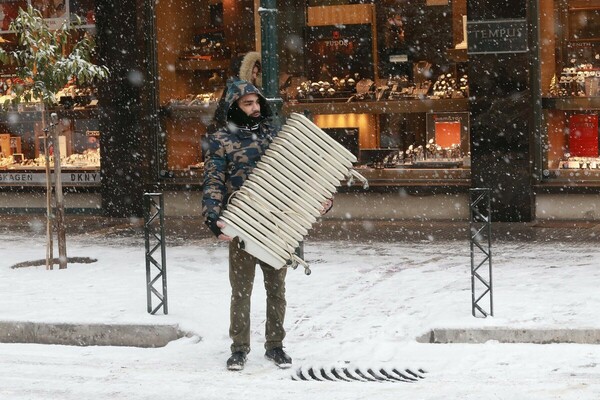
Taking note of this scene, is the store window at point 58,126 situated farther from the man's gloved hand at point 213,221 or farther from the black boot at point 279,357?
the man's gloved hand at point 213,221

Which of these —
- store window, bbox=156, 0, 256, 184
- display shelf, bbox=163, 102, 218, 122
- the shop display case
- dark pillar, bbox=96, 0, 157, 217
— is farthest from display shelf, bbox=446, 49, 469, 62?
the shop display case

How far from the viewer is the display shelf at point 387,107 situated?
53.4 feet

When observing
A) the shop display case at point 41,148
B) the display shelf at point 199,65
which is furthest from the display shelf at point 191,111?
the shop display case at point 41,148

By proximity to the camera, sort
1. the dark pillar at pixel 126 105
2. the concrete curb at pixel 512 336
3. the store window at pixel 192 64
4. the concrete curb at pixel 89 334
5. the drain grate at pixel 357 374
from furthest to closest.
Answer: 1. the dark pillar at pixel 126 105
2. the store window at pixel 192 64
3. the concrete curb at pixel 89 334
4. the concrete curb at pixel 512 336
5. the drain grate at pixel 357 374

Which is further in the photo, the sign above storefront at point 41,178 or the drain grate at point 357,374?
the sign above storefront at point 41,178

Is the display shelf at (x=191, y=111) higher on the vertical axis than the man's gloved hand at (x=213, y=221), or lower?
higher

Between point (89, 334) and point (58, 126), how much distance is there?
912 centimetres

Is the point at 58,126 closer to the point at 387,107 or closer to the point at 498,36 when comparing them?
the point at 387,107

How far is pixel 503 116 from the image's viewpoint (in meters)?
15.8

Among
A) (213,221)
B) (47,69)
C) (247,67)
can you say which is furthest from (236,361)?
(47,69)

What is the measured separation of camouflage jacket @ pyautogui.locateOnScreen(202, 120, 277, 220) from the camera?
834cm

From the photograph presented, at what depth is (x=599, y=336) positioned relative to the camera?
8828mm

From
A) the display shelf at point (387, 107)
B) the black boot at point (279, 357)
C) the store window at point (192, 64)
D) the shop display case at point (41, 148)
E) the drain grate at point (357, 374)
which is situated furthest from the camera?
the shop display case at point (41, 148)

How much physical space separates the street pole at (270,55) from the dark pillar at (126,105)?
5193 millimetres
